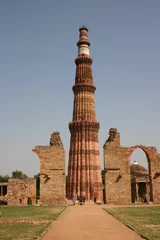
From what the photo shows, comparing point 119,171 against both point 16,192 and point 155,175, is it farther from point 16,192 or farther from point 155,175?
point 16,192

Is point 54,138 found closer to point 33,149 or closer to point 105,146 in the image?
point 33,149

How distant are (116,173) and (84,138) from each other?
10040mm

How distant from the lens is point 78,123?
2947 cm

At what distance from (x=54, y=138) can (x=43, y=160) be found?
71.2 inches

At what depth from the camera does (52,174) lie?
63.2 ft

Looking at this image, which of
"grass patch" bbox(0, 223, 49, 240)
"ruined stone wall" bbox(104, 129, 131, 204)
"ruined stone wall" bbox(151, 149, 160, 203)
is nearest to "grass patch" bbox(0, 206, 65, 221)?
"grass patch" bbox(0, 223, 49, 240)

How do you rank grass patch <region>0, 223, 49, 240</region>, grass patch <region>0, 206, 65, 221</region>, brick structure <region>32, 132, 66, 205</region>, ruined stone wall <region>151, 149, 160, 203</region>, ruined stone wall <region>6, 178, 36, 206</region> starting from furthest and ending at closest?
ruined stone wall <region>151, 149, 160, 203</region> → ruined stone wall <region>6, 178, 36, 206</region> → brick structure <region>32, 132, 66, 205</region> → grass patch <region>0, 206, 65, 221</region> → grass patch <region>0, 223, 49, 240</region>

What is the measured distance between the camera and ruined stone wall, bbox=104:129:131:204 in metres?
19.2

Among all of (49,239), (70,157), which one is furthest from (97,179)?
(49,239)

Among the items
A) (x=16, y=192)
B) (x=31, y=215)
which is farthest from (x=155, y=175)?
(x=31, y=215)

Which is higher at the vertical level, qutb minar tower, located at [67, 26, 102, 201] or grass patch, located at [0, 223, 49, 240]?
qutb minar tower, located at [67, 26, 102, 201]

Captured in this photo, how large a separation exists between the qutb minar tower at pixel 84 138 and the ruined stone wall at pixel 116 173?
28.2ft

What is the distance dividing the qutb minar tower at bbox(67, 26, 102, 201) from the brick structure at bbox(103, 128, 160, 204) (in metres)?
8.60

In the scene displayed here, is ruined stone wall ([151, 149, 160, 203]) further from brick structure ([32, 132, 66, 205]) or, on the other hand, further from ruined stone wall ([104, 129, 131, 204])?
brick structure ([32, 132, 66, 205])
